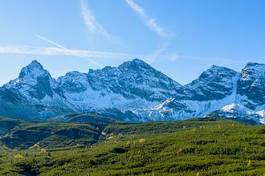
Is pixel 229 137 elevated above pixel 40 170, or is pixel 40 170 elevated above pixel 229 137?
pixel 229 137

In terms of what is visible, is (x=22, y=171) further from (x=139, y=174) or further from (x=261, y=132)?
(x=261, y=132)

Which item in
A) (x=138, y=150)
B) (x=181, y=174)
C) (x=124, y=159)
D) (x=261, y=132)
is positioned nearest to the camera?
(x=181, y=174)

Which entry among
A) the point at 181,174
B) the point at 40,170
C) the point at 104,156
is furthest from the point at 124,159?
the point at 181,174

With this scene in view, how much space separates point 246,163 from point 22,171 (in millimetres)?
46459

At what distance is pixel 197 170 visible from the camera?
97.4m

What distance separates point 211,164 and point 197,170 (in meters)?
3.74

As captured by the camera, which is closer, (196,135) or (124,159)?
(124,159)

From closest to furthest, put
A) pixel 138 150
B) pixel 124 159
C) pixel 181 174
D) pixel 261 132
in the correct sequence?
pixel 181 174 → pixel 124 159 → pixel 138 150 → pixel 261 132

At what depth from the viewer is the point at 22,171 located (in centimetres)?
12069

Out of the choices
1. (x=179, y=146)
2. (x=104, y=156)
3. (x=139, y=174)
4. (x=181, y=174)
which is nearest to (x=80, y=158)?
(x=104, y=156)

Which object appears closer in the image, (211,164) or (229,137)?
(211,164)

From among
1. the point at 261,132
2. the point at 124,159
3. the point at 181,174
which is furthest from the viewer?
the point at 261,132

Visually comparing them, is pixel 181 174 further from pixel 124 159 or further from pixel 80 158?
pixel 80 158

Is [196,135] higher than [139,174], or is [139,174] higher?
[196,135]
